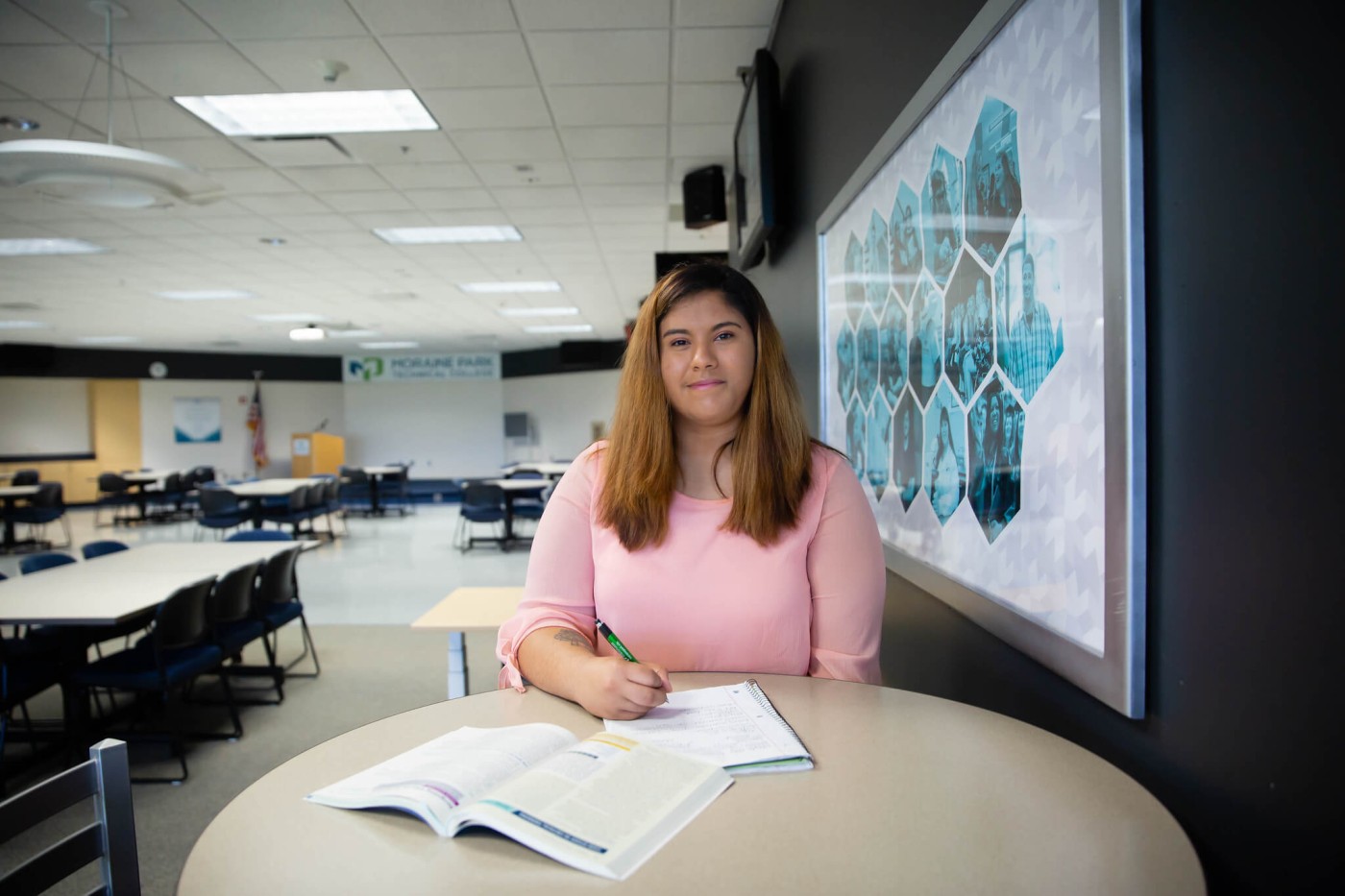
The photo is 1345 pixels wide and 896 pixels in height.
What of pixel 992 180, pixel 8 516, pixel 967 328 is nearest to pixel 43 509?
pixel 8 516

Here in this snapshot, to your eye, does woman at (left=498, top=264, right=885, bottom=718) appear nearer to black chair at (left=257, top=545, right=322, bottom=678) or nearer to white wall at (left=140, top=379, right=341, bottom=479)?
black chair at (left=257, top=545, right=322, bottom=678)

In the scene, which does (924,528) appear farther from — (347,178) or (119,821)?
(347,178)

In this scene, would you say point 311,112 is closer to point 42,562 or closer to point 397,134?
point 397,134

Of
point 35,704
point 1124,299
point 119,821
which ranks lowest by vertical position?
point 35,704

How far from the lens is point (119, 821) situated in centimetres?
102

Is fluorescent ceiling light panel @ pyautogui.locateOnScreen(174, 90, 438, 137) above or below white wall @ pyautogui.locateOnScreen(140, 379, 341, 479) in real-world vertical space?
above

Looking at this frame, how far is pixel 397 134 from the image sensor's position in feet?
15.6

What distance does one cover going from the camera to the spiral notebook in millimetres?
930

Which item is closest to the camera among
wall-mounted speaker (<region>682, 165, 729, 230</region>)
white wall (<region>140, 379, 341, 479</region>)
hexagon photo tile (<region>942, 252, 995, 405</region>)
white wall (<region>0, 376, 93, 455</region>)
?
hexagon photo tile (<region>942, 252, 995, 405</region>)

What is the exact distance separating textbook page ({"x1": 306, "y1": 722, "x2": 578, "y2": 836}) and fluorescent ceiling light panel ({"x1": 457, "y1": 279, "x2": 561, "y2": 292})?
906 cm

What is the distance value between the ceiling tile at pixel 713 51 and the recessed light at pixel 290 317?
31.1 feet

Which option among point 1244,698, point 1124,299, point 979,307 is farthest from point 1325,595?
point 979,307

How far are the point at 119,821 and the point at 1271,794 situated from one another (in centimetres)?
139

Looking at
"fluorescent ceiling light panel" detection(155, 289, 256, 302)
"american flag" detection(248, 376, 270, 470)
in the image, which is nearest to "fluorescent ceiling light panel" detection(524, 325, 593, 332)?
"fluorescent ceiling light panel" detection(155, 289, 256, 302)
